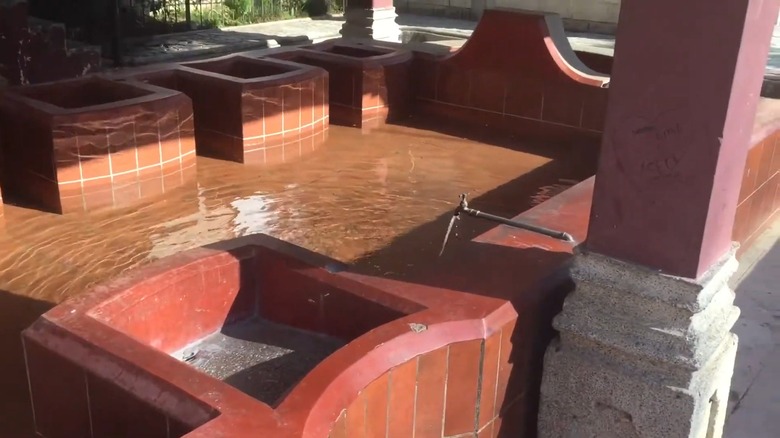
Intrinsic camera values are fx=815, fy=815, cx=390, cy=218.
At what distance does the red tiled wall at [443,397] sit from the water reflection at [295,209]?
1884mm

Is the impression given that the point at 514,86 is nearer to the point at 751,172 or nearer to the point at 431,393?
the point at 751,172

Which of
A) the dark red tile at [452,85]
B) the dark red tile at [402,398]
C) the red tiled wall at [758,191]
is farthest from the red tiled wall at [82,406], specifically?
the dark red tile at [452,85]

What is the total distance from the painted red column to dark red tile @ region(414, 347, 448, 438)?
68cm

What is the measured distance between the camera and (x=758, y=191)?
5.10 metres

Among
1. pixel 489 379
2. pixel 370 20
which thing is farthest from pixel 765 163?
pixel 370 20

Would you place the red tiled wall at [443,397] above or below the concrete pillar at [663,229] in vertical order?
below

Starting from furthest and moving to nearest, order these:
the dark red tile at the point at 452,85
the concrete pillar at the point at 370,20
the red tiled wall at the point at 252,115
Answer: the concrete pillar at the point at 370,20 → the dark red tile at the point at 452,85 → the red tiled wall at the point at 252,115

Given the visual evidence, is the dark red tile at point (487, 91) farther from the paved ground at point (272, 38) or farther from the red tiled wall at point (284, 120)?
the paved ground at point (272, 38)

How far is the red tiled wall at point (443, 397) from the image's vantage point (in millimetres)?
2471

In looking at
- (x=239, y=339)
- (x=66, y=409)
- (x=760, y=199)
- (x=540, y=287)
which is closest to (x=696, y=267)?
(x=540, y=287)

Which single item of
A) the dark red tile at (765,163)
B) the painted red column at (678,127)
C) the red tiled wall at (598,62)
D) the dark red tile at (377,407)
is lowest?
the dark red tile at (377,407)

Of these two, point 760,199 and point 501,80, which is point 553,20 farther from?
point 760,199

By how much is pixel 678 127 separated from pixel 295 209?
3239 mm

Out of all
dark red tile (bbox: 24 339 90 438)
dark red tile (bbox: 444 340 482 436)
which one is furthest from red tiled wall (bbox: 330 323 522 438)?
dark red tile (bbox: 24 339 90 438)
